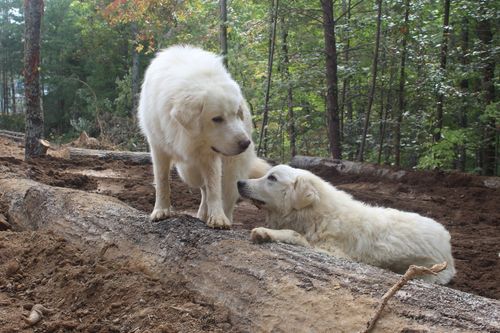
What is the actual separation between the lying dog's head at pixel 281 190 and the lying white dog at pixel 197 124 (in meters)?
0.23

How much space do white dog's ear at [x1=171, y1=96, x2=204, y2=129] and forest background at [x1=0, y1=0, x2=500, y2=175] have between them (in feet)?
24.6

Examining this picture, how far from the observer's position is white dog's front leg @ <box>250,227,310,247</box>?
3413 mm

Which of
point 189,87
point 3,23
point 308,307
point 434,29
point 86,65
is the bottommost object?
point 308,307

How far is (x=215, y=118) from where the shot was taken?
3938mm

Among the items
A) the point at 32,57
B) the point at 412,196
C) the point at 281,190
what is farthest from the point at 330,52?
the point at 281,190

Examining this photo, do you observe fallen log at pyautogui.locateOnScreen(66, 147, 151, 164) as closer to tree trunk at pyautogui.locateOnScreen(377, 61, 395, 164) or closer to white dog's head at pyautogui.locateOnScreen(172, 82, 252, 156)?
tree trunk at pyautogui.locateOnScreen(377, 61, 395, 164)

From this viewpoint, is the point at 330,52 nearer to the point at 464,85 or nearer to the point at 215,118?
the point at 464,85

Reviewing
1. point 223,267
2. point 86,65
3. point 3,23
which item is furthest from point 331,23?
point 3,23

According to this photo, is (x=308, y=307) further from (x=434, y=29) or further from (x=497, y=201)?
(x=434, y=29)

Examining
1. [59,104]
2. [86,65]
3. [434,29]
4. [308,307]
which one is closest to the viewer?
[308,307]

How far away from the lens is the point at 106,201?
4.78 metres

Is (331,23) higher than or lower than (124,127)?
higher

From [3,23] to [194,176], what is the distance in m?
36.3

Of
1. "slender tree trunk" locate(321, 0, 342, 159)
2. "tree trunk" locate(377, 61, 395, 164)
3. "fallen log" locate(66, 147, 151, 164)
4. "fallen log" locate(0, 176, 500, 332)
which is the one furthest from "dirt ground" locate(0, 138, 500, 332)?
"tree trunk" locate(377, 61, 395, 164)
